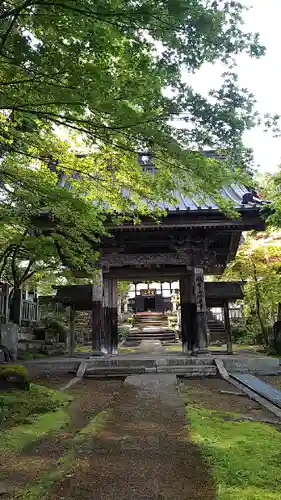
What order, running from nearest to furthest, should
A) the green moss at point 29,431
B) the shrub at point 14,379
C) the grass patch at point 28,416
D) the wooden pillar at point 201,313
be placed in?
the green moss at point 29,431, the grass patch at point 28,416, the shrub at point 14,379, the wooden pillar at point 201,313

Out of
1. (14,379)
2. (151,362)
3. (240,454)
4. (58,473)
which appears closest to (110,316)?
(151,362)

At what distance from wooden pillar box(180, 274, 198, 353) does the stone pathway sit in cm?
625

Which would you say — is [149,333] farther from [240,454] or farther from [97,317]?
[240,454]

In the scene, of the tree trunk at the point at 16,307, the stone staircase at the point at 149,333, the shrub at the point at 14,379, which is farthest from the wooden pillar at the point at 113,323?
the stone staircase at the point at 149,333

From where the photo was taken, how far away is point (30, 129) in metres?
5.50

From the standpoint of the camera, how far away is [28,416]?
209 inches

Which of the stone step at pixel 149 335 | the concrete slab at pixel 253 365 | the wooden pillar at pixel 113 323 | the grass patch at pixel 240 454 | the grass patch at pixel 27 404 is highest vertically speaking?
the wooden pillar at pixel 113 323

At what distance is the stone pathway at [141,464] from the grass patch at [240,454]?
115mm

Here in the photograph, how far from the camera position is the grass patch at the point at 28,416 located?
418cm

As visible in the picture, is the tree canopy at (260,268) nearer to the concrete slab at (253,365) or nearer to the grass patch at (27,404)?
the concrete slab at (253,365)

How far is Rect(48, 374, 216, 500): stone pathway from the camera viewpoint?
2.64 m

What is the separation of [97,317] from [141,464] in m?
8.06

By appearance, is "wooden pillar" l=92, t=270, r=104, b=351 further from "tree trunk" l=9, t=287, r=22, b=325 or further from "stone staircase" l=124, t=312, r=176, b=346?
"stone staircase" l=124, t=312, r=176, b=346

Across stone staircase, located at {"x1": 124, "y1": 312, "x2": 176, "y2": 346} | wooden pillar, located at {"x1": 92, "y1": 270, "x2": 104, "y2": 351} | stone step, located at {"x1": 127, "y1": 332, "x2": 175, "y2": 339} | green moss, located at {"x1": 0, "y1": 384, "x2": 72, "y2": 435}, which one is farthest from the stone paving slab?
stone step, located at {"x1": 127, "y1": 332, "x2": 175, "y2": 339}
